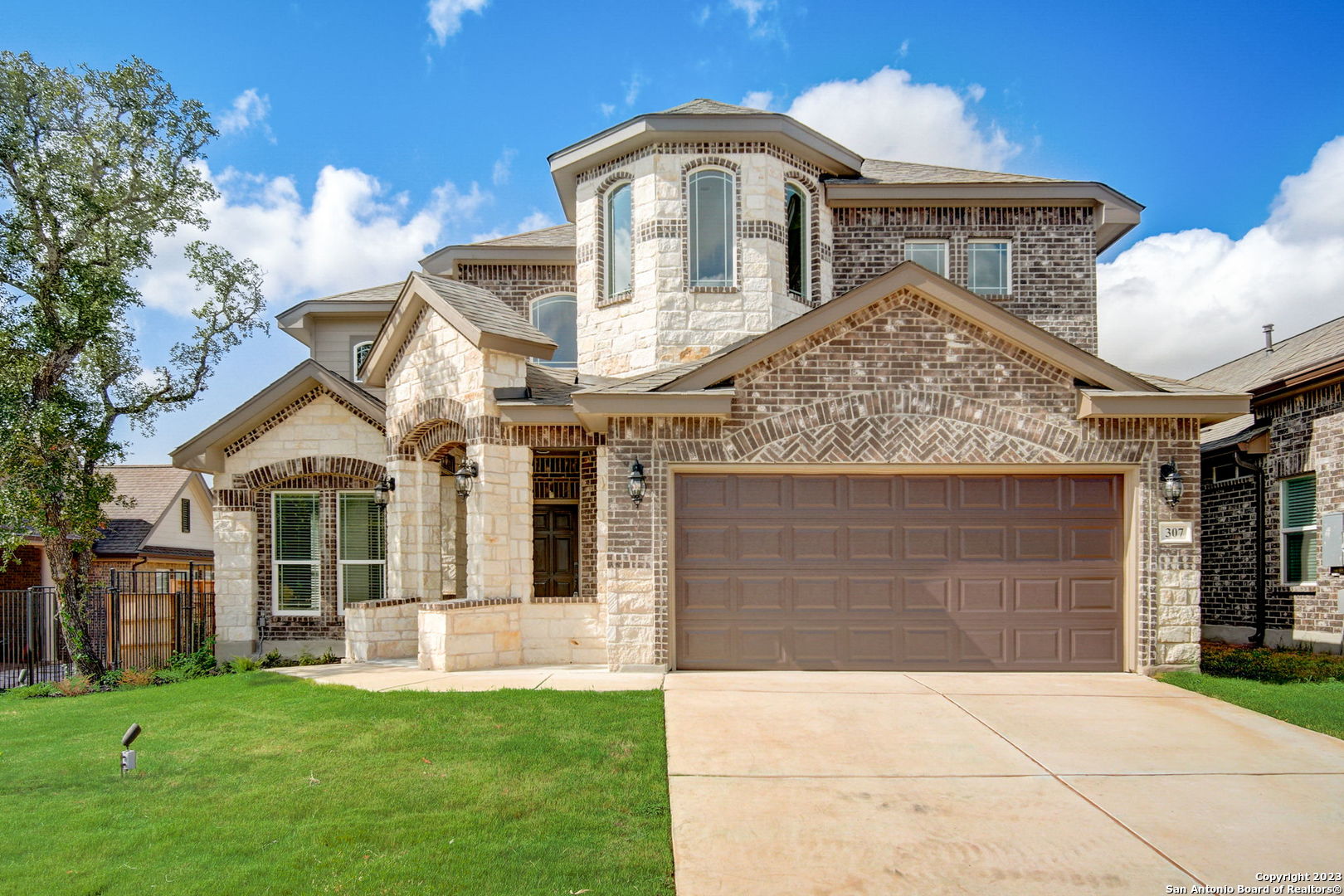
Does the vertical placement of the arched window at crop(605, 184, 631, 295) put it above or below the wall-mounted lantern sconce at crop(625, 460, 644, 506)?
above

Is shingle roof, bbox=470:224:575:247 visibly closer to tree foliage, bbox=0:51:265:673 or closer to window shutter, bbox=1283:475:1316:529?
tree foliage, bbox=0:51:265:673

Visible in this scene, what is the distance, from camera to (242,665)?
12609 mm

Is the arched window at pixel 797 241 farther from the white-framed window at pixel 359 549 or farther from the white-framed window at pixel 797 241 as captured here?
the white-framed window at pixel 359 549

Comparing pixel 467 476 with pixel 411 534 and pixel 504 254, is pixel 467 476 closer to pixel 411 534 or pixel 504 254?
pixel 411 534

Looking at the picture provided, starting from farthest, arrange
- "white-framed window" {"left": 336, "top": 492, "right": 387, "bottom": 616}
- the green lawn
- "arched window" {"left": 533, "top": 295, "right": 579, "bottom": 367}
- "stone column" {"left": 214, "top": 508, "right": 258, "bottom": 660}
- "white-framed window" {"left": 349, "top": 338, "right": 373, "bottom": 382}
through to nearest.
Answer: "white-framed window" {"left": 349, "top": 338, "right": 373, "bottom": 382} < "arched window" {"left": 533, "top": 295, "right": 579, "bottom": 367} < "white-framed window" {"left": 336, "top": 492, "right": 387, "bottom": 616} < "stone column" {"left": 214, "top": 508, "right": 258, "bottom": 660} < the green lawn

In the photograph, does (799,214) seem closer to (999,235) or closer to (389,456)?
(999,235)

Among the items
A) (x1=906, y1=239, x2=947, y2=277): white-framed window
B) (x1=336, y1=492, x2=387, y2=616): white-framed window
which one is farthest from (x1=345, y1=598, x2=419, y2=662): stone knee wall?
(x1=906, y1=239, x2=947, y2=277): white-framed window

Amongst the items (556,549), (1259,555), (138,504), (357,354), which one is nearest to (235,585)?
(556,549)

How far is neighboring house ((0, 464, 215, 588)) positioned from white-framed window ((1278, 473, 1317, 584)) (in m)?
20.2

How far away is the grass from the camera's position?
4.89 meters

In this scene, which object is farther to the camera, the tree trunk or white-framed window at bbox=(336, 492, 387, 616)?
white-framed window at bbox=(336, 492, 387, 616)

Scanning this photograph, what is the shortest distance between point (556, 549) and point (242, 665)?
16.6 feet

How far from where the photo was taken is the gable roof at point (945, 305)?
34.2 ft

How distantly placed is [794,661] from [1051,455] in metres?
3.99
